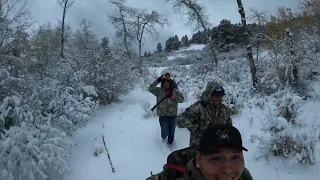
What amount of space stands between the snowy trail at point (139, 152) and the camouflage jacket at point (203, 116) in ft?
5.87

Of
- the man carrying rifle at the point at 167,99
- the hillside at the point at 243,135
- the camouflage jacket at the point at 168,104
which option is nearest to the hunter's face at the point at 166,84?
the man carrying rifle at the point at 167,99

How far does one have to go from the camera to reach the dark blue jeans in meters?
6.61

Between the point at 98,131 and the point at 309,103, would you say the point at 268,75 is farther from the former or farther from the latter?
the point at 98,131

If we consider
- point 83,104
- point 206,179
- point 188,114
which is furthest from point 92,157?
point 206,179

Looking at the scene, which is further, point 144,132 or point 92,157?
point 144,132

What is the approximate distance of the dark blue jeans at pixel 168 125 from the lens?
6605 millimetres

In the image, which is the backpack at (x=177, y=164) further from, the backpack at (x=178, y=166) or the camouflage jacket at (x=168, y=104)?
the camouflage jacket at (x=168, y=104)

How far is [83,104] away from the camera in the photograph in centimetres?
770

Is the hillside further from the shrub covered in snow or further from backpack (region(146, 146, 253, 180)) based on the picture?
backpack (region(146, 146, 253, 180))

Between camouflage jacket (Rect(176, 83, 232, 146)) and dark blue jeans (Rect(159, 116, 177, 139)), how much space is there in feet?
8.86

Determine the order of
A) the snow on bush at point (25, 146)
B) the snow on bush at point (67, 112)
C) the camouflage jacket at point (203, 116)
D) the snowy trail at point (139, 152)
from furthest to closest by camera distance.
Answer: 1. the snow on bush at point (67, 112)
2. the snowy trail at point (139, 152)
3. the snow on bush at point (25, 146)
4. the camouflage jacket at point (203, 116)

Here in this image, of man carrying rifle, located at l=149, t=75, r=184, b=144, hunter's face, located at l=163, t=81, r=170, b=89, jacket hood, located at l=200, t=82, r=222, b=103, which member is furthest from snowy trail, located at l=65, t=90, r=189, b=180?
jacket hood, located at l=200, t=82, r=222, b=103

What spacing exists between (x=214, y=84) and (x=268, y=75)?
386 inches

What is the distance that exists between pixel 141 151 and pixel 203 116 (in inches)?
133
